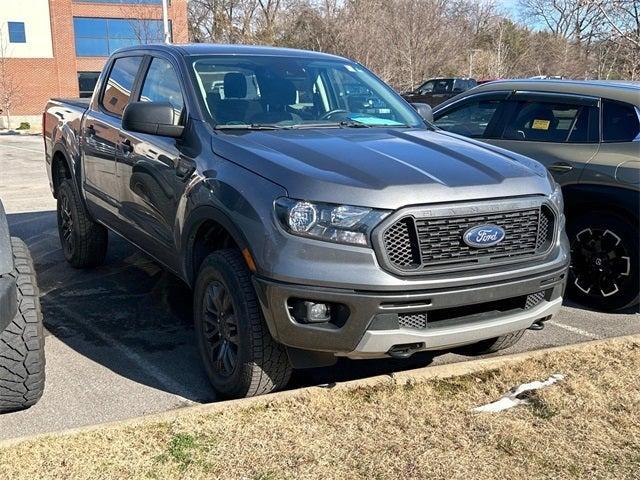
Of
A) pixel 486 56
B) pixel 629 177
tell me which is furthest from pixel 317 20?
pixel 629 177

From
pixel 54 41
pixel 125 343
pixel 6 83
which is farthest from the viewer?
pixel 54 41

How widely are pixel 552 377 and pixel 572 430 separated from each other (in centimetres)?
64

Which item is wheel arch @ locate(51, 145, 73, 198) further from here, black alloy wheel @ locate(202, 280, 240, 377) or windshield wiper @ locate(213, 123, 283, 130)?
black alloy wheel @ locate(202, 280, 240, 377)

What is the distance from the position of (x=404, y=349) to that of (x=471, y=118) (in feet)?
11.9

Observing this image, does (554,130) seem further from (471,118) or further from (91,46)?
(91,46)

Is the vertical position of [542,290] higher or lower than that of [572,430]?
higher

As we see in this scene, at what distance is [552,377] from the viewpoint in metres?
4.03

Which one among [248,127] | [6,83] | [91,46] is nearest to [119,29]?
[91,46]

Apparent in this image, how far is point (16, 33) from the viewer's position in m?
44.8

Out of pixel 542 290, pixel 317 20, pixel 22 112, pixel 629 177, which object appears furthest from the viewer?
pixel 22 112

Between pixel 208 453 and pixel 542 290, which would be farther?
pixel 542 290

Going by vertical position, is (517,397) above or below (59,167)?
below

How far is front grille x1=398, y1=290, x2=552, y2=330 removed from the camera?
10.9 ft

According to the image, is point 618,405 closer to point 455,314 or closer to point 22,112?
point 455,314
